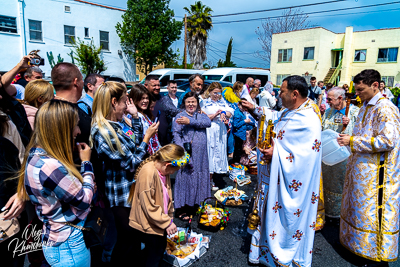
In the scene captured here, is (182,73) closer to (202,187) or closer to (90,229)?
(202,187)

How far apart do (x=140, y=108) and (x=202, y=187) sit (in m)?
1.51

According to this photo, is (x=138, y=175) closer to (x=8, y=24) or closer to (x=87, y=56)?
(x=87, y=56)

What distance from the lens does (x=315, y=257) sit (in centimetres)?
Answer: 321

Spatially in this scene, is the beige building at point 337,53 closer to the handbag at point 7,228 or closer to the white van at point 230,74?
the white van at point 230,74

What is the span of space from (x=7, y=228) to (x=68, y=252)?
54 centimetres

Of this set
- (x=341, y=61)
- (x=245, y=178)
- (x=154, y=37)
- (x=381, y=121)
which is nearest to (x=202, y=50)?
(x=154, y=37)

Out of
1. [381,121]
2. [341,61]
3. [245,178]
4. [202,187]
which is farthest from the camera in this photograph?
[341,61]

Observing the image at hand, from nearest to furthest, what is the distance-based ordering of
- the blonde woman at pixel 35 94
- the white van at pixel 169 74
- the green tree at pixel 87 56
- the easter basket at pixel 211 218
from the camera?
the blonde woman at pixel 35 94, the easter basket at pixel 211 218, the white van at pixel 169 74, the green tree at pixel 87 56

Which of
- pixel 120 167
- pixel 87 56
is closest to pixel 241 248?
pixel 120 167

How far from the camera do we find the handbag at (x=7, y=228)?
1.89 metres

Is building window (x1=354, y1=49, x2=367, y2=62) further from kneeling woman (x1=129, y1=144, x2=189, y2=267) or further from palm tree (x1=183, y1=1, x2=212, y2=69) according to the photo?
kneeling woman (x1=129, y1=144, x2=189, y2=267)

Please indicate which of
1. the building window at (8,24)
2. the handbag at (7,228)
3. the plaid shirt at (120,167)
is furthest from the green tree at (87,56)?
the handbag at (7,228)

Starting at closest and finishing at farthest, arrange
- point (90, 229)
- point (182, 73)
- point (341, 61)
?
point (90, 229)
point (182, 73)
point (341, 61)

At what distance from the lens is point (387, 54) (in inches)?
919
